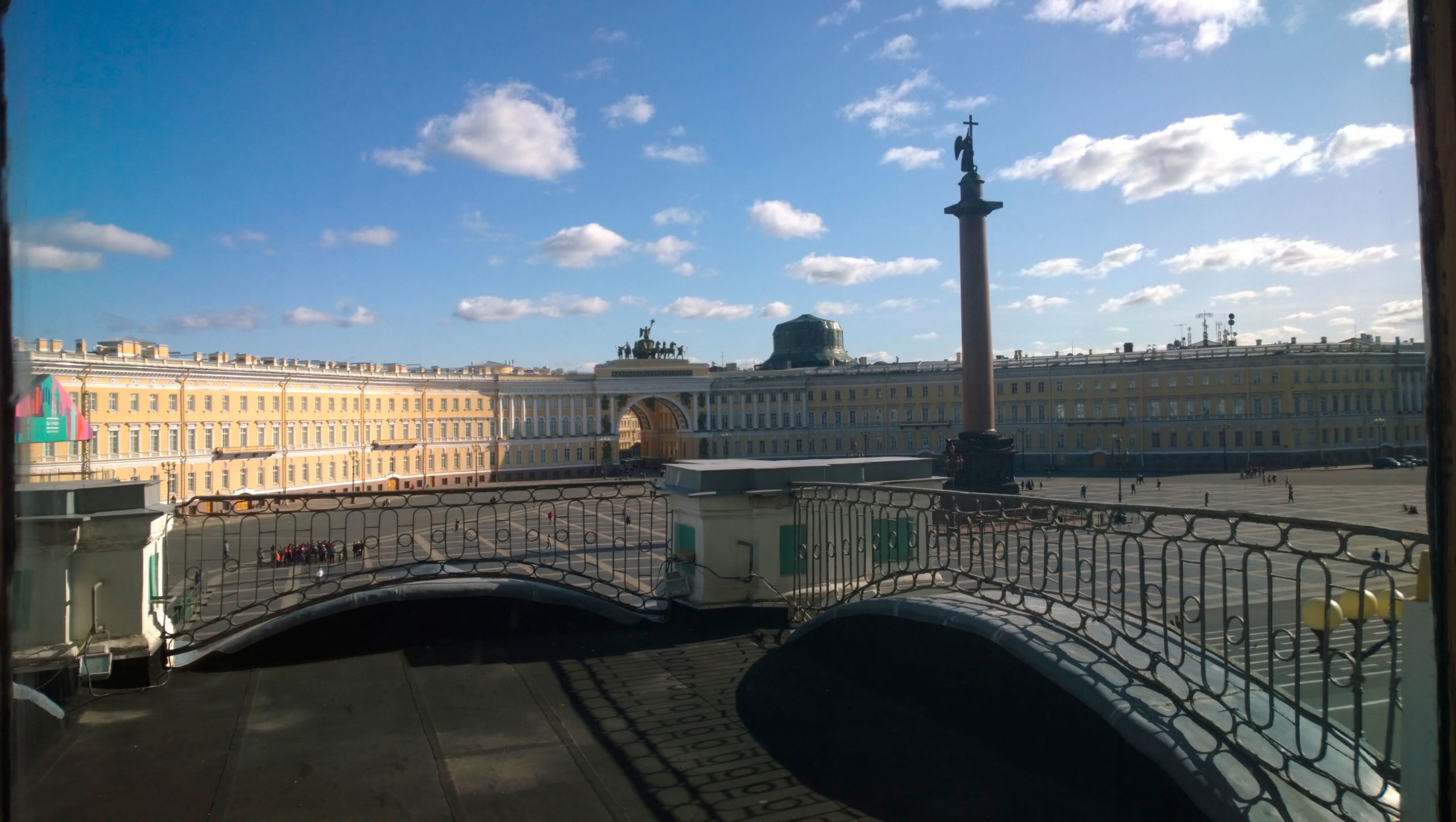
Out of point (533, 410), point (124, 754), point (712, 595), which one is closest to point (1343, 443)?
point (533, 410)

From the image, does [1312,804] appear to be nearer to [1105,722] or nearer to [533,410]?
[1105,722]

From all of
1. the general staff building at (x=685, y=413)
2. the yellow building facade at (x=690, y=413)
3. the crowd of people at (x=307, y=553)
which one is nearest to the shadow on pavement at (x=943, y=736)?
the crowd of people at (x=307, y=553)

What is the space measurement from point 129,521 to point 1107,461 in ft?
236

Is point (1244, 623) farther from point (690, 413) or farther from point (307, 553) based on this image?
point (690, 413)

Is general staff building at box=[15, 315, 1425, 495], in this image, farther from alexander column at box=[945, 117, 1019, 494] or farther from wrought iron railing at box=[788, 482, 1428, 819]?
wrought iron railing at box=[788, 482, 1428, 819]

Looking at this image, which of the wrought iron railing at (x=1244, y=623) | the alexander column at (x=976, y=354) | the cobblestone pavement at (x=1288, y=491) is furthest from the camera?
the cobblestone pavement at (x=1288, y=491)

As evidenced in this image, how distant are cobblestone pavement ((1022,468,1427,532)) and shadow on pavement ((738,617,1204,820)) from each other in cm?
2795

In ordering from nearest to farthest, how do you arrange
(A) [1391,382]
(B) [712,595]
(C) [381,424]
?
(B) [712,595], (A) [1391,382], (C) [381,424]

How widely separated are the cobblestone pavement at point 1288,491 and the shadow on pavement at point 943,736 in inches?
1100

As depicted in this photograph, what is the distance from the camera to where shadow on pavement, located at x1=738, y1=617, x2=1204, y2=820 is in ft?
11.3

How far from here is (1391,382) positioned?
6041cm

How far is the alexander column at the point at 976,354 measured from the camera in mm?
29734

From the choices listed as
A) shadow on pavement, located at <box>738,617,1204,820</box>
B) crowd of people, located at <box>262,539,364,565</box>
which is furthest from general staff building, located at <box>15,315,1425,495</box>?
shadow on pavement, located at <box>738,617,1204,820</box>

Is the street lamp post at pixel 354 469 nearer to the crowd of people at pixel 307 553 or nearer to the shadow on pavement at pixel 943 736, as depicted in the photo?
the crowd of people at pixel 307 553
